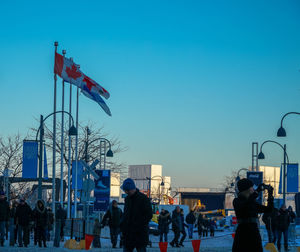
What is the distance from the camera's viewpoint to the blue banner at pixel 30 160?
1203 inches

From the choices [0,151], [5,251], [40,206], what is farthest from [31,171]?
[0,151]

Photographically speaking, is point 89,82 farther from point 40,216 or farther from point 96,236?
point 40,216

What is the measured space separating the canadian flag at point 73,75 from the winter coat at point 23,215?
12419 mm

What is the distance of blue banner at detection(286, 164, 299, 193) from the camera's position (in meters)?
38.2

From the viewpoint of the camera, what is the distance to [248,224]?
386 inches

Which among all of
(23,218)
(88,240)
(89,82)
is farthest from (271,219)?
Result: (89,82)

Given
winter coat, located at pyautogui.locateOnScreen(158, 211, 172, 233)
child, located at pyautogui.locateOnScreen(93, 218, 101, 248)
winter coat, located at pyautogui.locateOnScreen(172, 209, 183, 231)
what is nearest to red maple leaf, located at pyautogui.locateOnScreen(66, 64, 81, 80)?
winter coat, located at pyautogui.locateOnScreen(172, 209, 183, 231)

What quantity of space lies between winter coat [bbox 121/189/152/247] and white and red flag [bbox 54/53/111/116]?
25.2 meters

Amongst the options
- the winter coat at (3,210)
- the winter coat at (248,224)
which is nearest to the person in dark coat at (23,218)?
the winter coat at (3,210)

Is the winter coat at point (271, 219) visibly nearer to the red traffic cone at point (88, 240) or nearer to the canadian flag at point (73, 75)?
the red traffic cone at point (88, 240)

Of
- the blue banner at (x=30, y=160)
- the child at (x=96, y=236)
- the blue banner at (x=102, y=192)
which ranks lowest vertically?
the child at (x=96, y=236)

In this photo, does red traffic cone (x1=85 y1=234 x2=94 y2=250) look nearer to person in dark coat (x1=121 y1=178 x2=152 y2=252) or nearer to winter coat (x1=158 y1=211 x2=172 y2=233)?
winter coat (x1=158 y1=211 x2=172 y2=233)

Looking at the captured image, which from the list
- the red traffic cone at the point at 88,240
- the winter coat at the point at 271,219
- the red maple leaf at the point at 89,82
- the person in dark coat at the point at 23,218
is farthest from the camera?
the red maple leaf at the point at 89,82

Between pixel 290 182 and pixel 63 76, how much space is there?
13335mm
